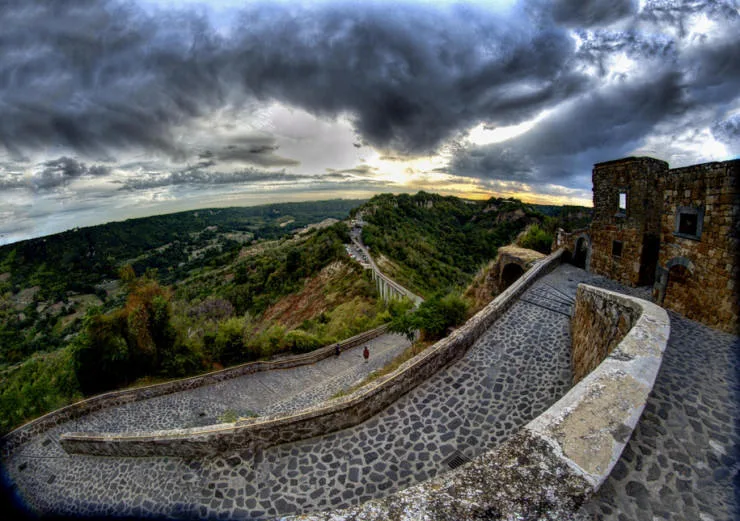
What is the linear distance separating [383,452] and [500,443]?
166 centimetres

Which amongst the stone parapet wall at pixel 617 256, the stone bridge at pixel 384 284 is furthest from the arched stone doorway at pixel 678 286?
the stone bridge at pixel 384 284

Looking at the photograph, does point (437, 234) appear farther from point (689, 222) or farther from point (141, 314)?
point (689, 222)

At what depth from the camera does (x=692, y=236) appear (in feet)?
20.5

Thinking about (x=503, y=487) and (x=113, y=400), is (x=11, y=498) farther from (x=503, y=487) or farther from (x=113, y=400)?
(x=503, y=487)

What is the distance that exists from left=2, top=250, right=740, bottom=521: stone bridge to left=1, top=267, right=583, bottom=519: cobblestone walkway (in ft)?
0.07

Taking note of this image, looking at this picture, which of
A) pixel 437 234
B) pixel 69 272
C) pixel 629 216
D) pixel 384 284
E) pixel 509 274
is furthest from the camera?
pixel 69 272

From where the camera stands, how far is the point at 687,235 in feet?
20.8

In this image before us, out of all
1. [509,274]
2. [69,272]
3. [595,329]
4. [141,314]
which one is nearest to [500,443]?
[595,329]

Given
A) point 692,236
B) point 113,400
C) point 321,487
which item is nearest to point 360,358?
point 113,400

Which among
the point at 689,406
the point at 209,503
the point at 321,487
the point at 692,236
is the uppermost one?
the point at 692,236

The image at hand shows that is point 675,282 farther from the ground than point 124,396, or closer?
farther from the ground

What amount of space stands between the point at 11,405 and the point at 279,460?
2167 centimetres

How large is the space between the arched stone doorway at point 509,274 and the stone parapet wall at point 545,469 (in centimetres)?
1307

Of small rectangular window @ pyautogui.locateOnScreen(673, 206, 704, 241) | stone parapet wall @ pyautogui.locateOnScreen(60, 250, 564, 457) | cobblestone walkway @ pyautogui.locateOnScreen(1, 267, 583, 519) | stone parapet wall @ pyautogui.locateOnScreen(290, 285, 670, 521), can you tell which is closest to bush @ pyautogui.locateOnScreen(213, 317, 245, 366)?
cobblestone walkway @ pyautogui.locateOnScreen(1, 267, 583, 519)
